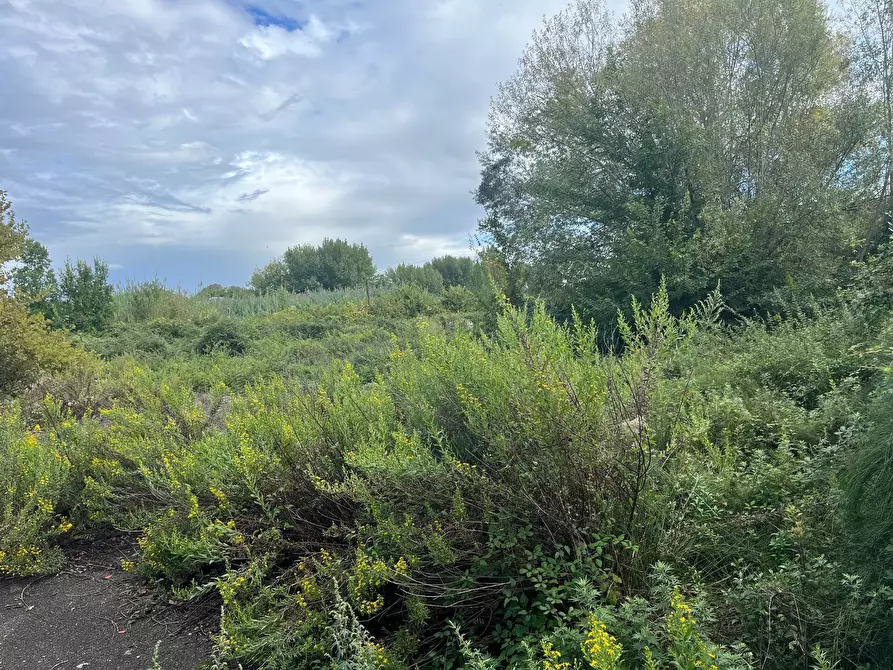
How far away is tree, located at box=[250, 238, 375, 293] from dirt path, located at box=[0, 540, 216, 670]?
3599 centimetres

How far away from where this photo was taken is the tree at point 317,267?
129 ft

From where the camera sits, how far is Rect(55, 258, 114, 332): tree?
51.4 ft

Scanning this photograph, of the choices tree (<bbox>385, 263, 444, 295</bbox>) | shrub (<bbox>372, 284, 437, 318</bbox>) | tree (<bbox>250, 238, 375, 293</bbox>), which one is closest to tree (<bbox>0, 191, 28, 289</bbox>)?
shrub (<bbox>372, 284, 437, 318</bbox>)

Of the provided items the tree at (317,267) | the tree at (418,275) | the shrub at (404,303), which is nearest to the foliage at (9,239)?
the shrub at (404,303)

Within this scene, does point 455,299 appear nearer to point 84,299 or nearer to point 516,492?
point 84,299

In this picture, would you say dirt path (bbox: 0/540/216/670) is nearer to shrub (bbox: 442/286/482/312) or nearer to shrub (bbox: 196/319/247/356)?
shrub (bbox: 196/319/247/356)

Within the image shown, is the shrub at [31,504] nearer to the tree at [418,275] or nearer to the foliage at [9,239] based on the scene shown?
the foliage at [9,239]

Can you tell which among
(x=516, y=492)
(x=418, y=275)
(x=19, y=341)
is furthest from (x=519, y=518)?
(x=418, y=275)

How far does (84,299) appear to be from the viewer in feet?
53.1

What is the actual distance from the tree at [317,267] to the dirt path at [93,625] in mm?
35990

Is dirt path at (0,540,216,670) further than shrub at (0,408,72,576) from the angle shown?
No

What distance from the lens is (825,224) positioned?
869cm

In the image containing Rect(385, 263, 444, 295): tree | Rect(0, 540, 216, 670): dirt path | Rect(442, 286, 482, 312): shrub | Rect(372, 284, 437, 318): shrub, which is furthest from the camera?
Rect(385, 263, 444, 295): tree

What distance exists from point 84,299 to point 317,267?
78.8 ft
